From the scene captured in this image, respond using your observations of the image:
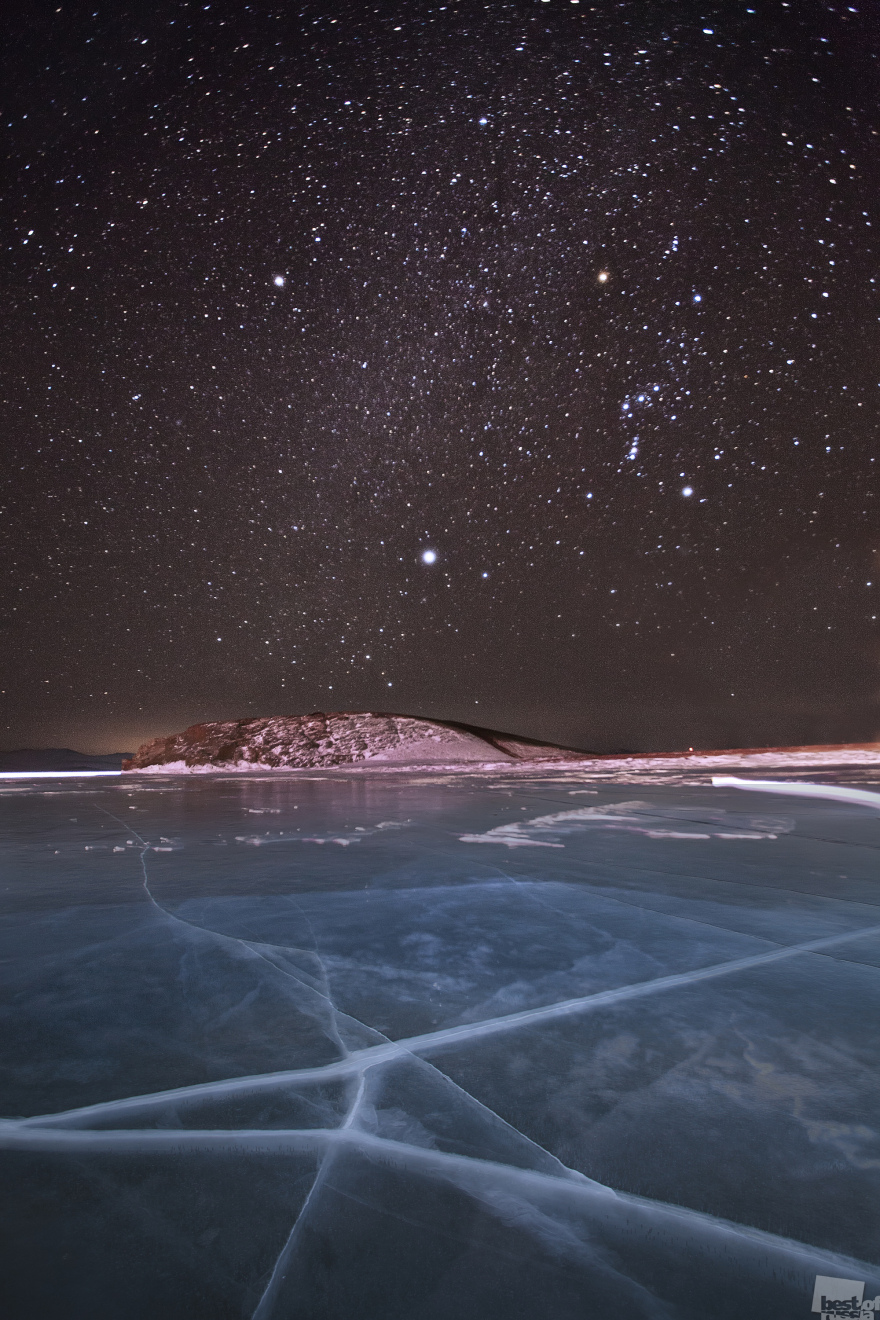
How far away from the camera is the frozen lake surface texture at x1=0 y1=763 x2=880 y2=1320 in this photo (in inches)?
34.3

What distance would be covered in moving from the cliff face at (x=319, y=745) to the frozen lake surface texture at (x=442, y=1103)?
4526 centimetres

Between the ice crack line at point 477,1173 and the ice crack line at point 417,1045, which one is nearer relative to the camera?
the ice crack line at point 477,1173

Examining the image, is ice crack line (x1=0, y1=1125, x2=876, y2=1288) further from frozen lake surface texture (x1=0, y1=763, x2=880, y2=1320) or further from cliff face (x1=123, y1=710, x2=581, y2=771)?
cliff face (x1=123, y1=710, x2=581, y2=771)

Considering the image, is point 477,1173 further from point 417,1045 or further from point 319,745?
point 319,745

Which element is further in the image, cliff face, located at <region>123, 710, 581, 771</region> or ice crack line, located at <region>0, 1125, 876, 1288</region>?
cliff face, located at <region>123, 710, 581, 771</region>

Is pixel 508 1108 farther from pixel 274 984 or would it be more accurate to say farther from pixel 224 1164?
pixel 274 984

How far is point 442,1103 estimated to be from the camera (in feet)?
4.15

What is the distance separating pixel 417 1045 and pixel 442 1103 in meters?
0.25

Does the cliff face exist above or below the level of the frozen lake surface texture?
below

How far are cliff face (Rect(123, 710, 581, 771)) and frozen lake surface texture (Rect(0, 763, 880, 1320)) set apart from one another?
4526 centimetres

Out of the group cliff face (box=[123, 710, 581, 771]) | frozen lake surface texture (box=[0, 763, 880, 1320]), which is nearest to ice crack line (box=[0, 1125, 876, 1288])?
frozen lake surface texture (box=[0, 763, 880, 1320])

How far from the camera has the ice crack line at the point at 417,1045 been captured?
1252 mm

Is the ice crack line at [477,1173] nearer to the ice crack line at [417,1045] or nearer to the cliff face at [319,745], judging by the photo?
the ice crack line at [417,1045]

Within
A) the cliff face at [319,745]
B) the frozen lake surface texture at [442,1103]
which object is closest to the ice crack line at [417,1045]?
the frozen lake surface texture at [442,1103]
